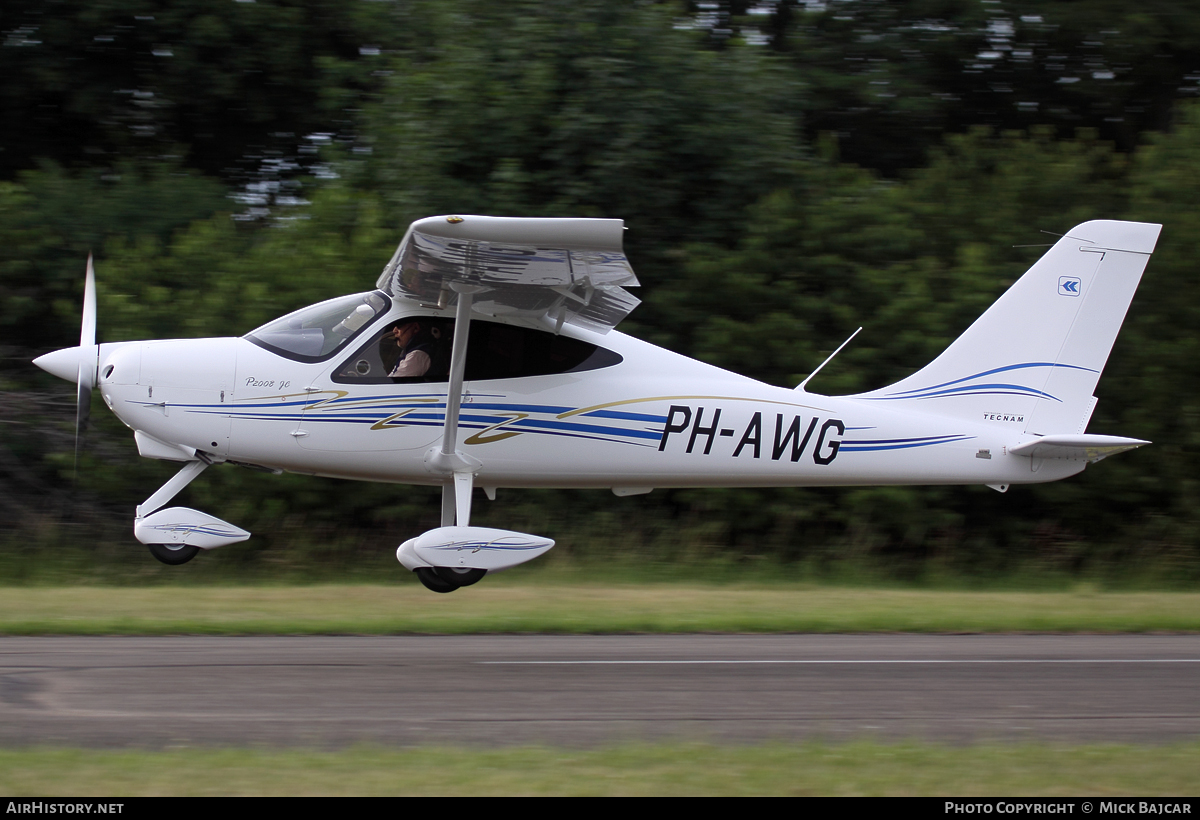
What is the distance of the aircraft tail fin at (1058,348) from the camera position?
28.6ft

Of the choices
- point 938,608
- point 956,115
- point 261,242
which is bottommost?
point 938,608

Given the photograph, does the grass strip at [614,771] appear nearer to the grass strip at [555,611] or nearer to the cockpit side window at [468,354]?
the grass strip at [555,611]

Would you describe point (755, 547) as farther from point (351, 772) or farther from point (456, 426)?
point (351, 772)

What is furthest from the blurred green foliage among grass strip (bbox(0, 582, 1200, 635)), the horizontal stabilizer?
the horizontal stabilizer

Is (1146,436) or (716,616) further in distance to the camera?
(1146,436)

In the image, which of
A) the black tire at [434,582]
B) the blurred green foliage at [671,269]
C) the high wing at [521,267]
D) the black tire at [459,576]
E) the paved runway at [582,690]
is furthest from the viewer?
the blurred green foliage at [671,269]

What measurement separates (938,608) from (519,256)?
16.3 ft

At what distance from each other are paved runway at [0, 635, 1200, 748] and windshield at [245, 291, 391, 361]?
6.74ft

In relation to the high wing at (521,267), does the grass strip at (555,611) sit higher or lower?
lower

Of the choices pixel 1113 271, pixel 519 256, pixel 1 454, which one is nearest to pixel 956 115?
pixel 1113 271

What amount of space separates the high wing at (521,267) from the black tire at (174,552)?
229cm

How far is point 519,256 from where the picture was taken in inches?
277

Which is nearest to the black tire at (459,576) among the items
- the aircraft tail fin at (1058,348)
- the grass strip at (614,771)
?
the grass strip at (614,771)

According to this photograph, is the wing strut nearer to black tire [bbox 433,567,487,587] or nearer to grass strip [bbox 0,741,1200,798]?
black tire [bbox 433,567,487,587]
